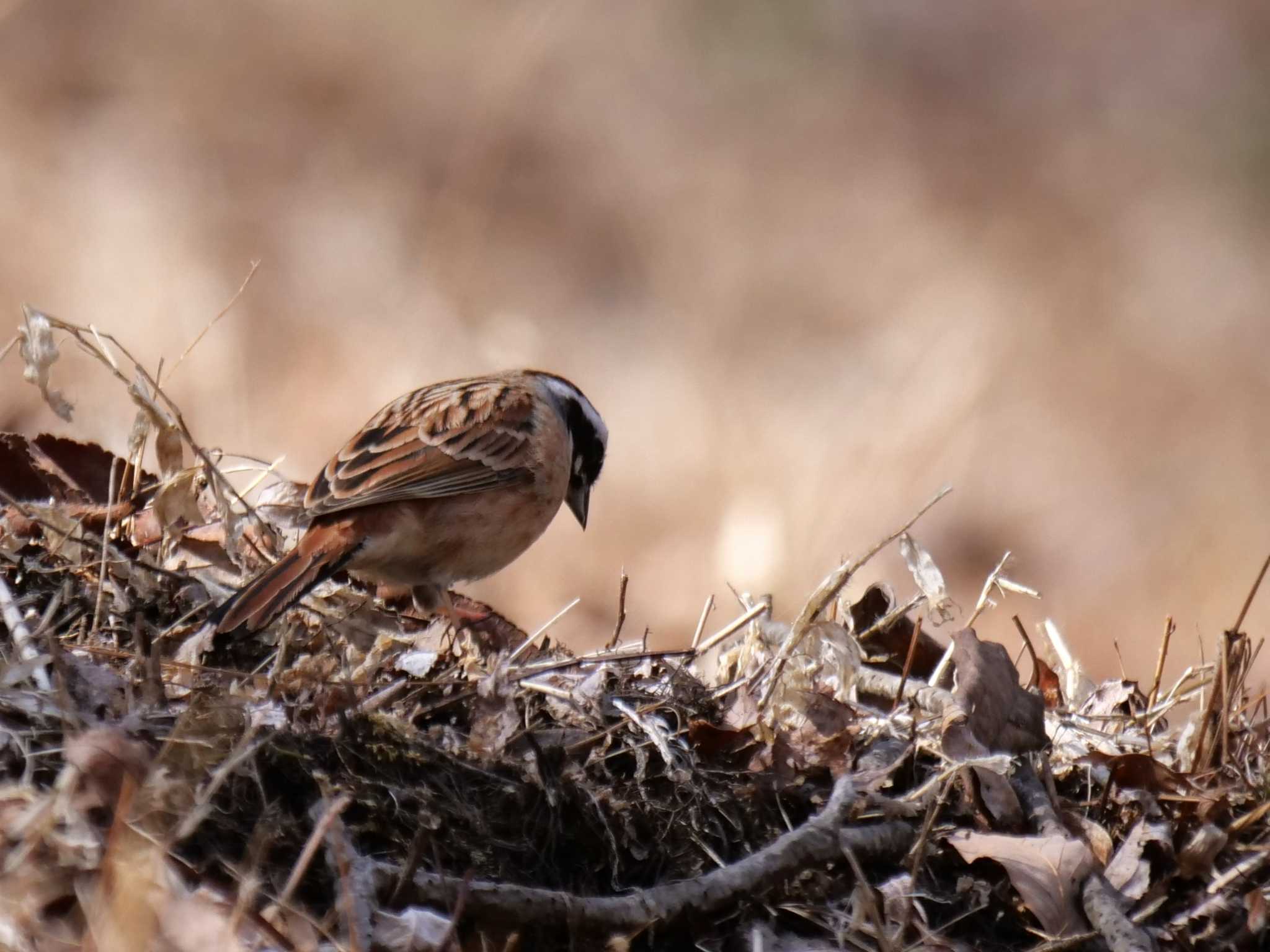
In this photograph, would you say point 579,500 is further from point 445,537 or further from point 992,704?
point 992,704

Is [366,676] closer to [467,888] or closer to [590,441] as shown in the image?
[467,888]

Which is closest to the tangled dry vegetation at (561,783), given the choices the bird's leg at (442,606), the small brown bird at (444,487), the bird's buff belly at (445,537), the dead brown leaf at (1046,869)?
the dead brown leaf at (1046,869)

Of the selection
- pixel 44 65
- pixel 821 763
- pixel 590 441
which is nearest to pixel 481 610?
pixel 590 441

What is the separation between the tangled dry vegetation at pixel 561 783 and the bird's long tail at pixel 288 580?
87 mm

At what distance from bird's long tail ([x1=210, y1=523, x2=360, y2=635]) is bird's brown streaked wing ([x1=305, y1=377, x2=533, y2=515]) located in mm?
142

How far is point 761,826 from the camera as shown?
3867 mm

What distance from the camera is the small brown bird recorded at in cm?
572

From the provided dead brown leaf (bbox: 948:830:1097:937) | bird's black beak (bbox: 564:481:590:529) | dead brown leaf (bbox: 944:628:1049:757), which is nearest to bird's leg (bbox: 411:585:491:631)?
bird's black beak (bbox: 564:481:590:529)

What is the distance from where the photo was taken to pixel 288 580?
4660 millimetres

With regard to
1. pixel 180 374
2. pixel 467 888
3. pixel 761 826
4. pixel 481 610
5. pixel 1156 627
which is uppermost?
pixel 180 374

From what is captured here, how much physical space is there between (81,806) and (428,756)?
35.2 inches

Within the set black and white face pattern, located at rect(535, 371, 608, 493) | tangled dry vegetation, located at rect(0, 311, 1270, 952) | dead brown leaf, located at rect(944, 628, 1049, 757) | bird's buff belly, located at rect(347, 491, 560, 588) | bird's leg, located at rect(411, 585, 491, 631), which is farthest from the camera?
black and white face pattern, located at rect(535, 371, 608, 493)

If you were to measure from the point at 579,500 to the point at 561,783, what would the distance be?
3.54 m

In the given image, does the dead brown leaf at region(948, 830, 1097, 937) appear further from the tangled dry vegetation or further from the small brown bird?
the small brown bird
